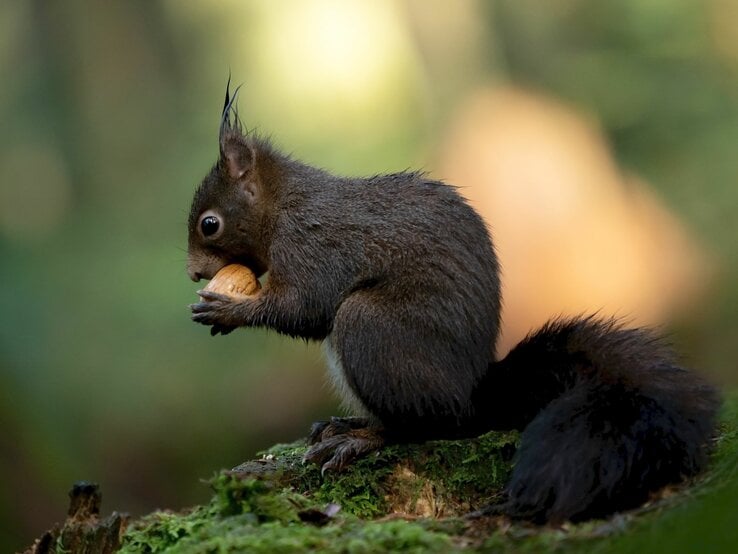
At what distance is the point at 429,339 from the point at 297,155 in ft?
11.0

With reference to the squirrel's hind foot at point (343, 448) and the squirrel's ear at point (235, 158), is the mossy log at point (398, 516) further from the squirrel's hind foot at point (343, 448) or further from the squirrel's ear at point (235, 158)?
the squirrel's ear at point (235, 158)

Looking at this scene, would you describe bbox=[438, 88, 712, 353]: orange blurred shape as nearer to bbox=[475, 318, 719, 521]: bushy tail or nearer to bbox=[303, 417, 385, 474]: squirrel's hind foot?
bbox=[303, 417, 385, 474]: squirrel's hind foot

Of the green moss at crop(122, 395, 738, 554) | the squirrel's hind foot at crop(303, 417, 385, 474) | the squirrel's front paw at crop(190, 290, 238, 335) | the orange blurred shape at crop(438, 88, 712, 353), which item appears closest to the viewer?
the green moss at crop(122, 395, 738, 554)

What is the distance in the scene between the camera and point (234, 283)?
3.68 meters

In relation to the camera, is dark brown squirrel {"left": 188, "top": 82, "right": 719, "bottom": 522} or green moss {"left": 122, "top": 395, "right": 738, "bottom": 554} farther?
dark brown squirrel {"left": 188, "top": 82, "right": 719, "bottom": 522}

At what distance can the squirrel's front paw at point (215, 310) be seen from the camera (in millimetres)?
3515

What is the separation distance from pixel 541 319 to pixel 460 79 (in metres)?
2.03

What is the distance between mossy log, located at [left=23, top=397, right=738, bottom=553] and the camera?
171cm

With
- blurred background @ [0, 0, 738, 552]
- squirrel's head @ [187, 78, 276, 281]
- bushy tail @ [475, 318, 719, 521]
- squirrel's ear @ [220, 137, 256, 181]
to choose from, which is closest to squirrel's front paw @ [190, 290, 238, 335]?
squirrel's head @ [187, 78, 276, 281]

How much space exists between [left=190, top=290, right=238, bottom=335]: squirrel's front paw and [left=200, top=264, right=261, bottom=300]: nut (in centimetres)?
5

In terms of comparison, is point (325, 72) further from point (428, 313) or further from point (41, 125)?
point (428, 313)

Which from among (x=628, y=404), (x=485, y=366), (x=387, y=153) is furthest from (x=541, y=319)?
(x=628, y=404)

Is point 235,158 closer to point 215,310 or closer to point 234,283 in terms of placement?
point 234,283

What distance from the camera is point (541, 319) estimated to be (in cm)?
661
